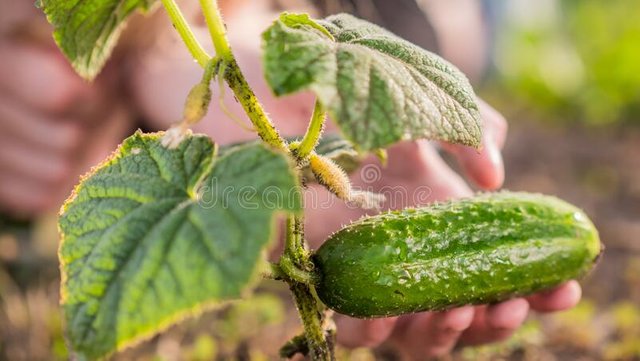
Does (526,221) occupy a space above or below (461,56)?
below

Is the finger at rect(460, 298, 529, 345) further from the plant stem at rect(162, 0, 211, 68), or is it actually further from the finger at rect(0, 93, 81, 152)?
the finger at rect(0, 93, 81, 152)

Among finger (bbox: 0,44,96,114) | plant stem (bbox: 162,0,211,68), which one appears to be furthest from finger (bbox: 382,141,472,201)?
finger (bbox: 0,44,96,114)

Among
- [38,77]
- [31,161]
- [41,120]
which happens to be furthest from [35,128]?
[38,77]

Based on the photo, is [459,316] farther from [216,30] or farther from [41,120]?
[41,120]

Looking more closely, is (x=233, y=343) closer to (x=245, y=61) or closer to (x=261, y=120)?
(x=245, y=61)

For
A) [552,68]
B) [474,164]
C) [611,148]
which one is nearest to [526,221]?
[474,164]

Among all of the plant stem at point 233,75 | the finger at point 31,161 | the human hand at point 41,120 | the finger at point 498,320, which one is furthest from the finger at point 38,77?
the plant stem at point 233,75
